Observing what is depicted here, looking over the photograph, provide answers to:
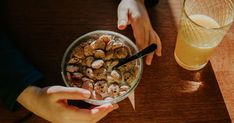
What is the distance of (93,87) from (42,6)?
280mm

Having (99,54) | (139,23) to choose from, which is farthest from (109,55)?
(139,23)

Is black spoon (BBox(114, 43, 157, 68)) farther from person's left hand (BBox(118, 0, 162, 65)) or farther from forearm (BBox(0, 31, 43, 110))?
forearm (BBox(0, 31, 43, 110))

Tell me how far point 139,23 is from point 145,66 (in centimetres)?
11

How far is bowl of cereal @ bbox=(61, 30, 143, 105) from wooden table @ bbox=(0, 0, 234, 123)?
0.14ft

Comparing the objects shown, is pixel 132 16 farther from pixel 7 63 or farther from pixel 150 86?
pixel 7 63

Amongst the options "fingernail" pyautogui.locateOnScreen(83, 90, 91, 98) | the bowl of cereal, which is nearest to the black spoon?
the bowl of cereal

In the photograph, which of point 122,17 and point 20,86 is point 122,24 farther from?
point 20,86

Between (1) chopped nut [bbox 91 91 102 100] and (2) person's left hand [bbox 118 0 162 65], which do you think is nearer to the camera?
(1) chopped nut [bbox 91 91 102 100]

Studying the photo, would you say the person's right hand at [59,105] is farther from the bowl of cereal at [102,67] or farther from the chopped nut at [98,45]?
the chopped nut at [98,45]

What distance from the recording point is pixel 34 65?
88 cm

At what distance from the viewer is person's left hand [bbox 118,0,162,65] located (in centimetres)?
91

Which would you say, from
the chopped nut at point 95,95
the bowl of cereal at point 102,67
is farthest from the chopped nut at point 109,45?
the chopped nut at point 95,95

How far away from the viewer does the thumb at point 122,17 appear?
35.7 inches

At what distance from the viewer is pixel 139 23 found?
3.07 feet
